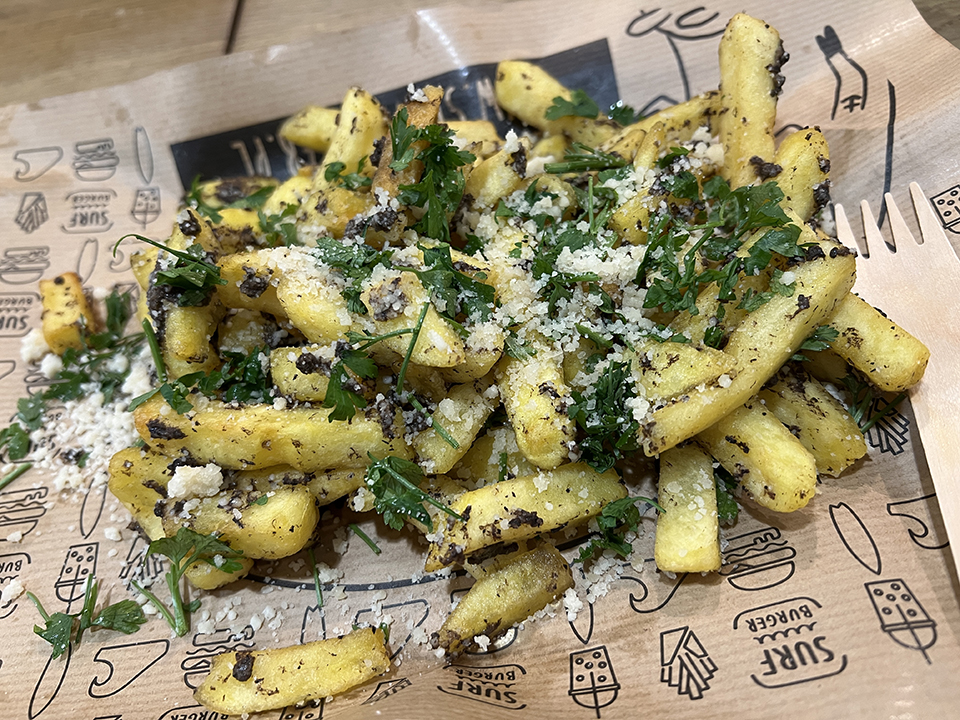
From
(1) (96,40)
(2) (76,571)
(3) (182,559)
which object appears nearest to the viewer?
(3) (182,559)

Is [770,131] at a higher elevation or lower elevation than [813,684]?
higher

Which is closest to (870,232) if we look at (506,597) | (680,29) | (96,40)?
(680,29)

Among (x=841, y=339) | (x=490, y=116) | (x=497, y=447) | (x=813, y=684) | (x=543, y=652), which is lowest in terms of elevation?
(x=543, y=652)

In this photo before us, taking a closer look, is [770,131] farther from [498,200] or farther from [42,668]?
[42,668]

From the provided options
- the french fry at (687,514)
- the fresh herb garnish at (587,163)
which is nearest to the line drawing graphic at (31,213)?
the fresh herb garnish at (587,163)

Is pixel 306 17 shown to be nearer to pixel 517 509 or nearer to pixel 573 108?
pixel 573 108

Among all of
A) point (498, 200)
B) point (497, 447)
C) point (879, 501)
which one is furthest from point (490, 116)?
point (879, 501)

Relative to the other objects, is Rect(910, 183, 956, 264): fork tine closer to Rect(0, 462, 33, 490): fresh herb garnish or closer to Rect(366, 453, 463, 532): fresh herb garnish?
Rect(366, 453, 463, 532): fresh herb garnish
